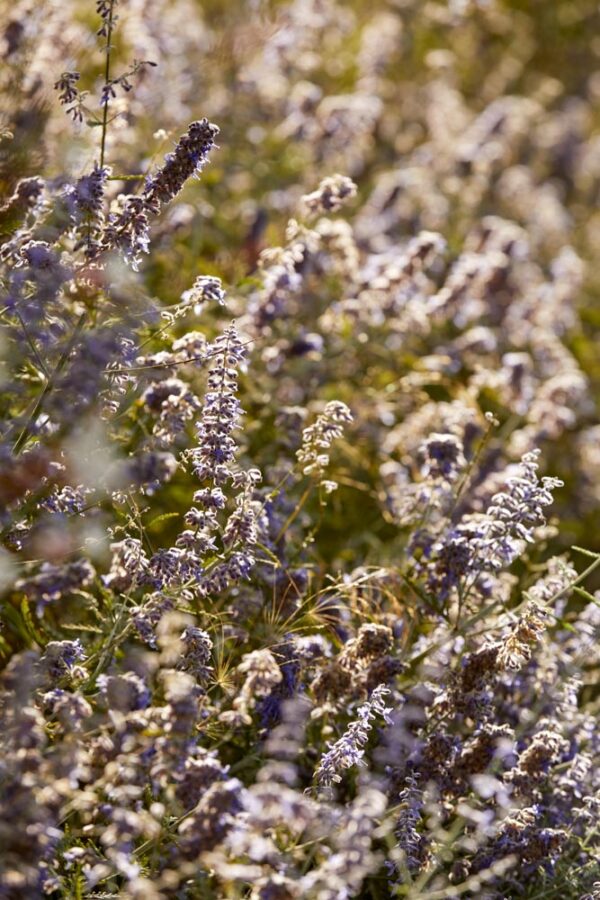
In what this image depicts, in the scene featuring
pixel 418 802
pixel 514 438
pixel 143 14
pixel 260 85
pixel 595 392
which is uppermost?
pixel 143 14

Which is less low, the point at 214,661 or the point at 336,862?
the point at 336,862

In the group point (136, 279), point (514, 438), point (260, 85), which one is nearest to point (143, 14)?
point (260, 85)

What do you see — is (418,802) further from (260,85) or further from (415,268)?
(260,85)

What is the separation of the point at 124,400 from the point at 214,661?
0.72 metres

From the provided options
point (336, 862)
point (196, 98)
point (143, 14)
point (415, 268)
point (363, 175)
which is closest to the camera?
point (336, 862)

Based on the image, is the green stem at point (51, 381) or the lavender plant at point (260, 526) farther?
the green stem at point (51, 381)

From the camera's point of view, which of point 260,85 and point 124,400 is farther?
point 260,85

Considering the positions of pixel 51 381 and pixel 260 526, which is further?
pixel 260 526

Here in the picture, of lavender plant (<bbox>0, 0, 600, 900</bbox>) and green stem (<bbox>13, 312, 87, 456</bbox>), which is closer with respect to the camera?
lavender plant (<bbox>0, 0, 600, 900</bbox>)

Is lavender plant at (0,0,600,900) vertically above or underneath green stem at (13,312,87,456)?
underneath

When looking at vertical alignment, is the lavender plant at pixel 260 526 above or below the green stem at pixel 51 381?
below

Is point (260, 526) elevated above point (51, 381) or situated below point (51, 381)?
below

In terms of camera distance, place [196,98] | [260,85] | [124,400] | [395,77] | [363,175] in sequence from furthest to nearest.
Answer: [395,77], [363,175], [260,85], [196,98], [124,400]

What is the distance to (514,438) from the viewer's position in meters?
3.64
